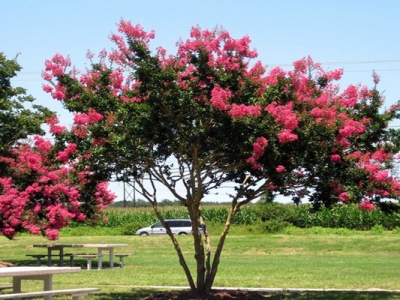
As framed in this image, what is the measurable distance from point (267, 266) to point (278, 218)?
86.7 ft

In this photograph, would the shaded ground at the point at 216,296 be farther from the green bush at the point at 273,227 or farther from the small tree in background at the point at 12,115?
the green bush at the point at 273,227

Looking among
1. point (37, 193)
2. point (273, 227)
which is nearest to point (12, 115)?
point (37, 193)

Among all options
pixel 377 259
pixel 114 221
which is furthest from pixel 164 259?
pixel 114 221

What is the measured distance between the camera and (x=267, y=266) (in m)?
25.8

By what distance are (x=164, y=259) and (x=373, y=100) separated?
653 inches

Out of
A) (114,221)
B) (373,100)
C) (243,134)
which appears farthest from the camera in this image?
(114,221)

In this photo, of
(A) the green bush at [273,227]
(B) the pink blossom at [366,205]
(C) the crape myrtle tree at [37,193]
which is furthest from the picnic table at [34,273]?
(A) the green bush at [273,227]

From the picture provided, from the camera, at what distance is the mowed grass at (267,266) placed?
18.5m

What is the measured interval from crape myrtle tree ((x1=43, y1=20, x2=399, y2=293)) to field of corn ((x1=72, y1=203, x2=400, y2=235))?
29.1m

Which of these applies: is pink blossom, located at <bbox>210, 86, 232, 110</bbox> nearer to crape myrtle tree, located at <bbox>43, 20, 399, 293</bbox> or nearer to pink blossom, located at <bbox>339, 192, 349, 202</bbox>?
crape myrtle tree, located at <bbox>43, 20, 399, 293</bbox>

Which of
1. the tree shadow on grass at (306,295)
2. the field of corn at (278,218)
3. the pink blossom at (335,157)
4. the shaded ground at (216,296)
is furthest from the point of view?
the field of corn at (278,218)

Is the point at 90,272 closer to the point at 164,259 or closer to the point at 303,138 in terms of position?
the point at 164,259

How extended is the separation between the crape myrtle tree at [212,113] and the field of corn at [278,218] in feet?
95.6

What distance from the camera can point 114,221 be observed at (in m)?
57.6
